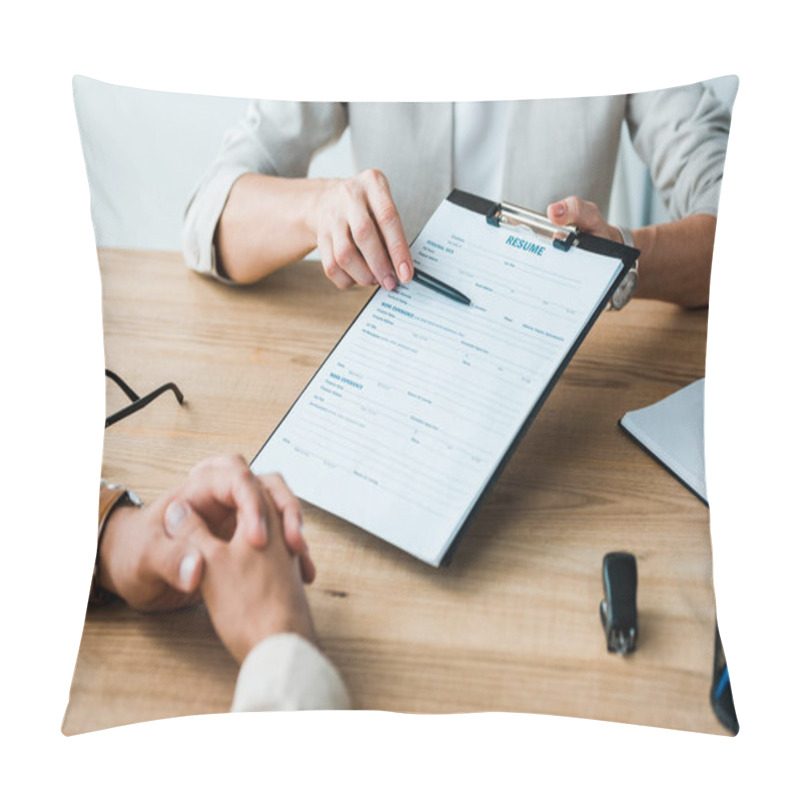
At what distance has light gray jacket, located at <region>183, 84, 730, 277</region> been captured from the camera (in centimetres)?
103

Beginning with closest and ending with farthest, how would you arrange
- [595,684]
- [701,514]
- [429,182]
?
[595,684], [701,514], [429,182]

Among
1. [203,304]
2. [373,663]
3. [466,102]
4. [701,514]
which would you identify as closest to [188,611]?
[373,663]

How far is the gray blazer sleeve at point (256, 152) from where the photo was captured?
1.04m

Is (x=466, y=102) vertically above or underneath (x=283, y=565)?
above

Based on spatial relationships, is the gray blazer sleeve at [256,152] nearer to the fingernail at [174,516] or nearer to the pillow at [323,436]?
the pillow at [323,436]

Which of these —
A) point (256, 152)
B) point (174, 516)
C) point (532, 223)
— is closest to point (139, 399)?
point (174, 516)

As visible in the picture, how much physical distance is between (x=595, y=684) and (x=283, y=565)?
0.93 ft

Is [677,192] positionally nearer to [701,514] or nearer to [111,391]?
[701,514]

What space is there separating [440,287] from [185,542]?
349 mm

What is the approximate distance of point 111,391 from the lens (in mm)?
1011

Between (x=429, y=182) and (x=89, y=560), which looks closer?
(x=89, y=560)

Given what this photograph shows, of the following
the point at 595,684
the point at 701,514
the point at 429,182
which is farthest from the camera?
the point at 429,182

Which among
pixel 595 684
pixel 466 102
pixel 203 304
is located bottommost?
pixel 595 684

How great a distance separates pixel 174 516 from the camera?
0.90 m
